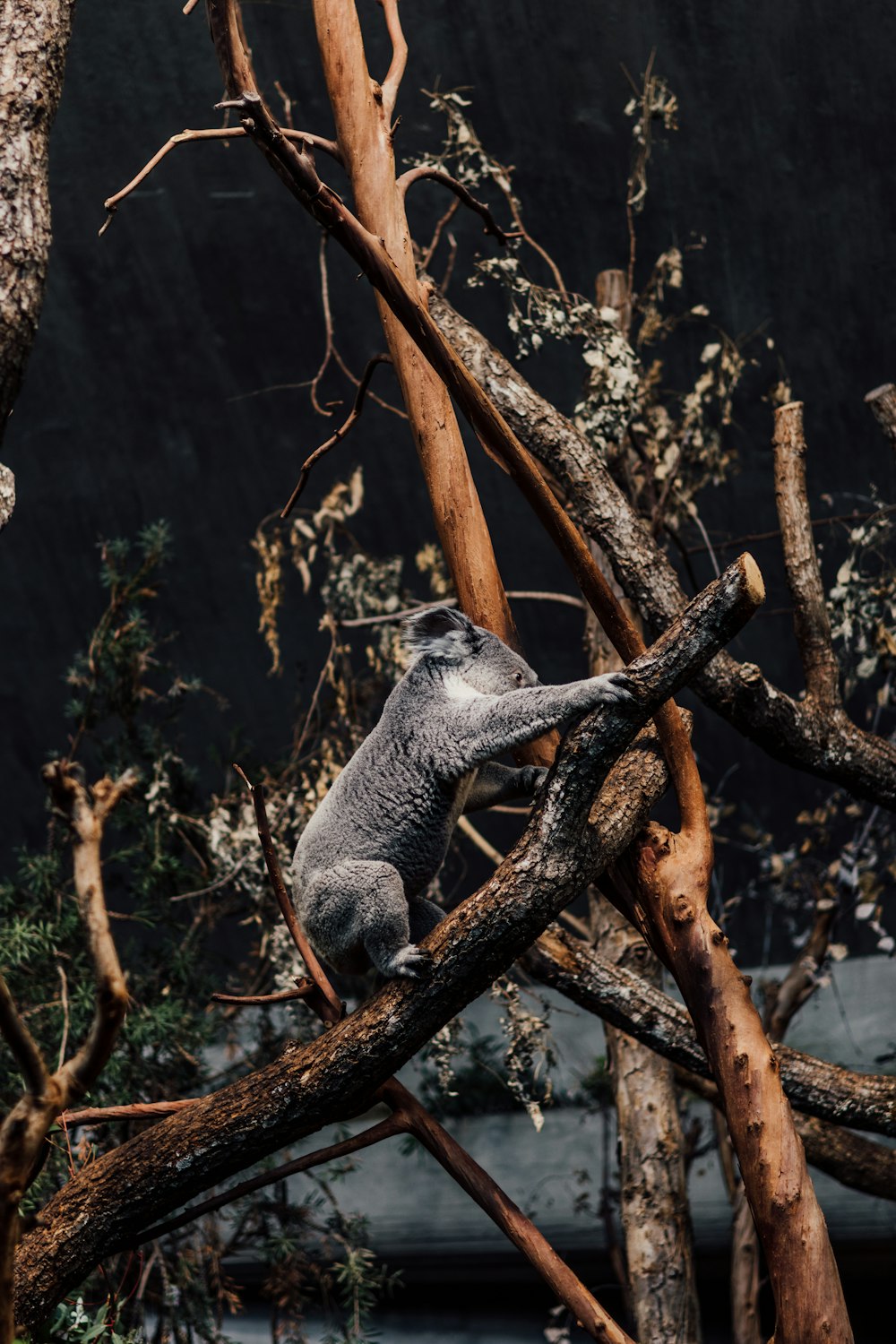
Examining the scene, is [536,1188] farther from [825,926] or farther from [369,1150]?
[825,926]

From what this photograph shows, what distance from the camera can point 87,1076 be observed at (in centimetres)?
131

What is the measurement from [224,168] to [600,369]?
2.28 m

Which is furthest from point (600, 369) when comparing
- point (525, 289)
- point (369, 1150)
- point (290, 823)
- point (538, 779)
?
point (369, 1150)

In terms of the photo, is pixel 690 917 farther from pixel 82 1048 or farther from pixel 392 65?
pixel 392 65

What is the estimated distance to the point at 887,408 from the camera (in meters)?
3.11

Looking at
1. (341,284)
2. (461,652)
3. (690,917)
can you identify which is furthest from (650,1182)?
(341,284)

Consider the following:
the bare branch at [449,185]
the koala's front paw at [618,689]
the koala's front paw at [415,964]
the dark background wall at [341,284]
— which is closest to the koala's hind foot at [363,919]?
the koala's front paw at [415,964]

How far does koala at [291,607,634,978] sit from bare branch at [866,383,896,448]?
136 cm

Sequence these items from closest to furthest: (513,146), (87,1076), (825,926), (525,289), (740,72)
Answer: (87,1076) → (525,289) → (825,926) → (740,72) → (513,146)

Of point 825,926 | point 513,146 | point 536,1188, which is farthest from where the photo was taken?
point 536,1188

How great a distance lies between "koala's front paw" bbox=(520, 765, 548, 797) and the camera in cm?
229

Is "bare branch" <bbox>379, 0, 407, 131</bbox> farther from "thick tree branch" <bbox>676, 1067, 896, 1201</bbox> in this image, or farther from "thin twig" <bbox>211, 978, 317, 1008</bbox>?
"thick tree branch" <bbox>676, 1067, 896, 1201</bbox>

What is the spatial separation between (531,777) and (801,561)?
1051mm

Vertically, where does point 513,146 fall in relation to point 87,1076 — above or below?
above
